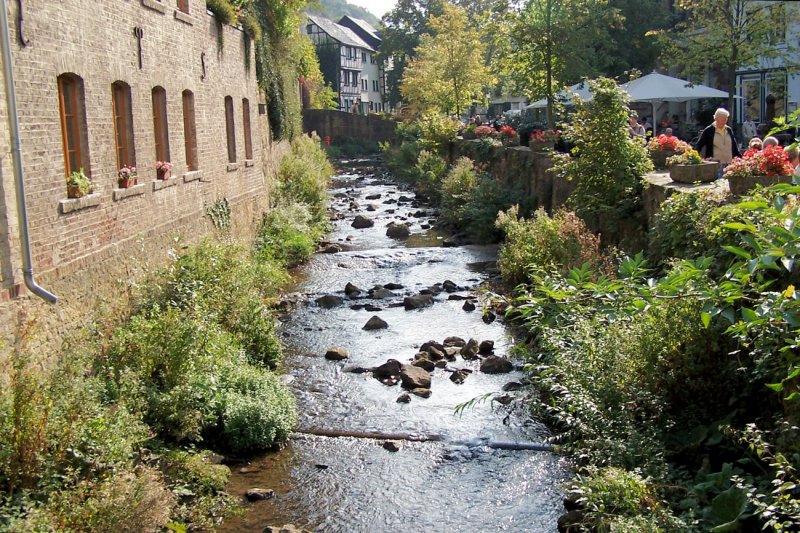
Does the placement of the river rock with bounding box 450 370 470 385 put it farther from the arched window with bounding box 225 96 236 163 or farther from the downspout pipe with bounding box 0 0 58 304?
the arched window with bounding box 225 96 236 163

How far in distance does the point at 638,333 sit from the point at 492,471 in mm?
1903

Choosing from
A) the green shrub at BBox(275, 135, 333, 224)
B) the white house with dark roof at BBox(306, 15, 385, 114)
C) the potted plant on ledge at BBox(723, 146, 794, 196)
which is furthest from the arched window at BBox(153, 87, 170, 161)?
the white house with dark roof at BBox(306, 15, 385, 114)

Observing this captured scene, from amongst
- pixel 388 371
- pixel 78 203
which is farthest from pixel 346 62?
pixel 78 203

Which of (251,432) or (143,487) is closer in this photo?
(143,487)

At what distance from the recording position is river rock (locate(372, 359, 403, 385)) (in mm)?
10656

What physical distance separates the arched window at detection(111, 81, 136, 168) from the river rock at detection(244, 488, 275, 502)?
5443 mm

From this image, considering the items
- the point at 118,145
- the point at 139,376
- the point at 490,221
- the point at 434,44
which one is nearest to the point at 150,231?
the point at 118,145

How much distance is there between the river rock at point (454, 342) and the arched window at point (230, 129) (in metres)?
7.71

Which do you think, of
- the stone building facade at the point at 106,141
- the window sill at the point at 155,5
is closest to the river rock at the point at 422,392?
the stone building facade at the point at 106,141

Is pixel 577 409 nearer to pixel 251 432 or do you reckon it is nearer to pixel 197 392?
pixel 251 432

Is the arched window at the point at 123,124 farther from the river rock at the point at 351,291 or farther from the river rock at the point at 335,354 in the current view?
the river rock at the point at 351,291

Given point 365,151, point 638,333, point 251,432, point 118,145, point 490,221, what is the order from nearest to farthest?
point 638,333 < point 251,432 < point 118,145 < point 490,221 < point 365,151

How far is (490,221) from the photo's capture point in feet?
66.8

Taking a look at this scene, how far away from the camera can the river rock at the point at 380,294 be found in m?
15.2
